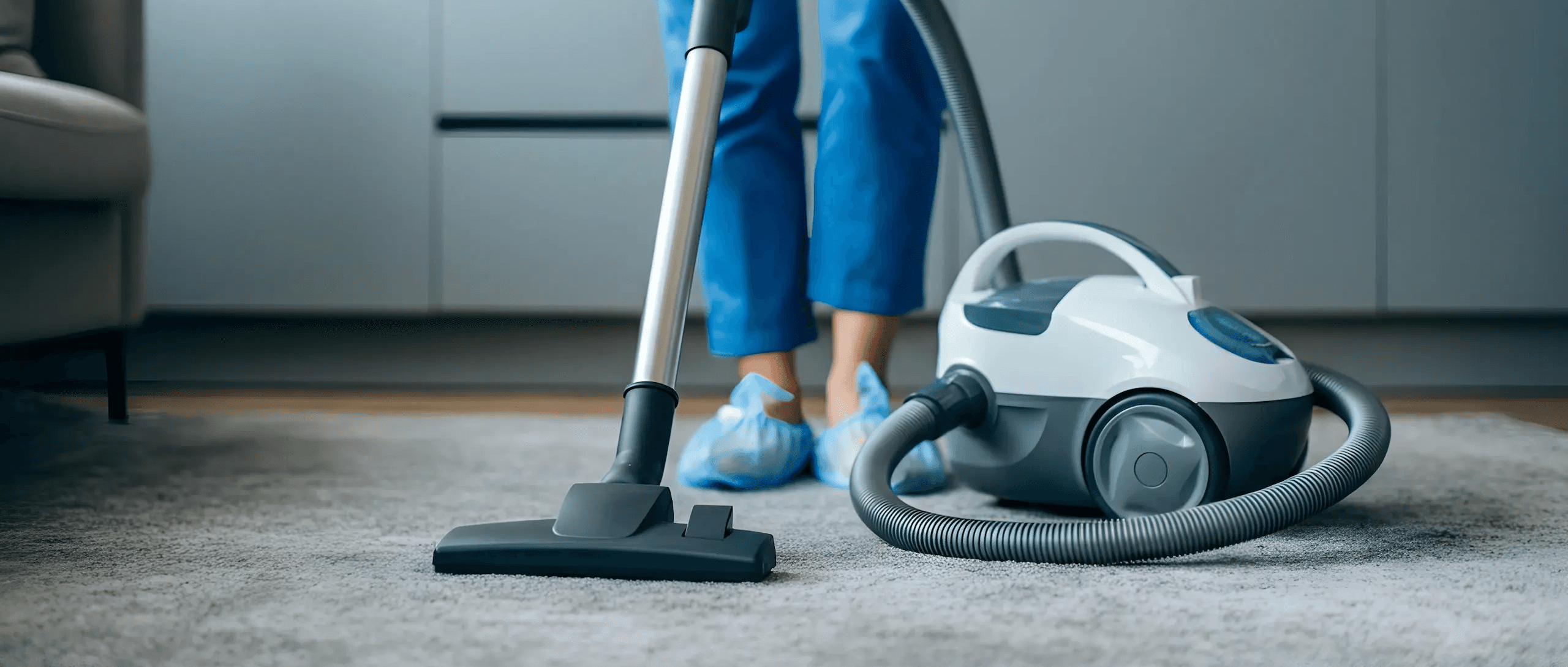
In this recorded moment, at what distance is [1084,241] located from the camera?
74 centimetres

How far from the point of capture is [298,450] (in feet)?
3.46

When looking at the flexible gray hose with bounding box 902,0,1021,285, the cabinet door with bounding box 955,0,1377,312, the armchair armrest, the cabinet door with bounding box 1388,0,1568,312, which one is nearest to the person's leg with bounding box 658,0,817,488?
the flexible gray hose with bounding box 902,0,1021,285

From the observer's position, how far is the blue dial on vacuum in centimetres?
65

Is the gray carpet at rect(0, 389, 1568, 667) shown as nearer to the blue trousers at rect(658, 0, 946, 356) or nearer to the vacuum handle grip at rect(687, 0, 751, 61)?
the blue trousers at rect(658, 0, 946, 356)

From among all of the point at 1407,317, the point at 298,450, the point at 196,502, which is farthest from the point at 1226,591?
the point at 1407,317

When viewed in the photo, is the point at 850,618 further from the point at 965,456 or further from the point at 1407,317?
the point at 1407,317

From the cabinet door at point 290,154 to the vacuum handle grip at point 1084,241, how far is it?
1059 mm

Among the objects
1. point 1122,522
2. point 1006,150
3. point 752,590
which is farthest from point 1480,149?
point 752,590

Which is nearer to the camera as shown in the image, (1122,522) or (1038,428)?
(1122,522)

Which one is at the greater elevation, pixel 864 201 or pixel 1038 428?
pixel 864 201

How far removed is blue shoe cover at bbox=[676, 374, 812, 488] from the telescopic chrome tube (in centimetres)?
24

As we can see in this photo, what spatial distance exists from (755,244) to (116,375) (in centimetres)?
80

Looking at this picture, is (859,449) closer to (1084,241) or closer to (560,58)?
(1084,241)

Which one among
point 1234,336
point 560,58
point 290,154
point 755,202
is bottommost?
point 1234,336
